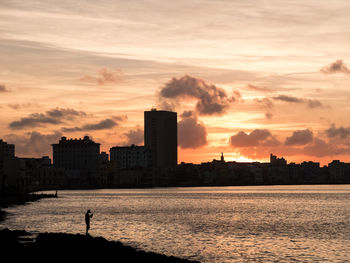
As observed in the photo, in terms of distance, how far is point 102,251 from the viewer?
181ft

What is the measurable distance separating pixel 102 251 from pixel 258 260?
15749 millimetres

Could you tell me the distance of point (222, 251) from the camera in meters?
65.8

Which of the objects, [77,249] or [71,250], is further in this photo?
[77,249]

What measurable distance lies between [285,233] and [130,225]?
86.3ft

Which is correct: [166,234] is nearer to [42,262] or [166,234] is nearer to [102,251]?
[102,251]

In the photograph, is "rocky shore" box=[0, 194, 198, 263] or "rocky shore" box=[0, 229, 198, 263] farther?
"rocky shore" box=[0, 229, 198, 263]

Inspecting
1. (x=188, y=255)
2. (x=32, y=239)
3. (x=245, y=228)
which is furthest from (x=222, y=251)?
(x=245, y=228)

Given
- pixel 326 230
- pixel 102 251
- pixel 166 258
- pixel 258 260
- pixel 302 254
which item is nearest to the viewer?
pixel 166 258

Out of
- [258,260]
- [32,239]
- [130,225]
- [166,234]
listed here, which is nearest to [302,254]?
[258,260]

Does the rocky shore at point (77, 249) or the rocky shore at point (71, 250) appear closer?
the rocky shore at point (71, 250)

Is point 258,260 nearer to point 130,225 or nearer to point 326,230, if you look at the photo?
point 326,230

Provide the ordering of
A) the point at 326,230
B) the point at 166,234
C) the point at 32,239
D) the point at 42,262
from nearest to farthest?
the point at 42,262
the point at 32,239
the point at 166,234
the point at 326,230

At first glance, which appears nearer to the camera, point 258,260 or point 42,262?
point 42,262

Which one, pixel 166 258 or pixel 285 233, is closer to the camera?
pixel 166 258
